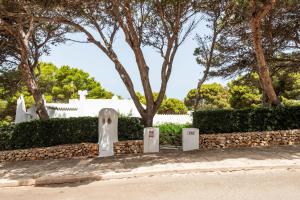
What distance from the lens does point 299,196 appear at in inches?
277

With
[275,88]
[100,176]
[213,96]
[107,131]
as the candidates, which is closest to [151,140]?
[107,131]

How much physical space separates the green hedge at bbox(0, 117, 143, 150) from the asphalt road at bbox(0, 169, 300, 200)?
15.7 ft

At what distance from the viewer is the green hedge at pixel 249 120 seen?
1472 centimetres

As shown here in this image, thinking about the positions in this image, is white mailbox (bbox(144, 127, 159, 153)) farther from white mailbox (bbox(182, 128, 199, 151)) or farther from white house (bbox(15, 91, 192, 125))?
white house (bbox(15, 91, 192, 125))

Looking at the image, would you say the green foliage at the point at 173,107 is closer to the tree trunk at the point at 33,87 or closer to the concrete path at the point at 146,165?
the tree trunk at the point at 33,87

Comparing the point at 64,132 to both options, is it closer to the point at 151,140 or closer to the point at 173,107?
the point at 151,140

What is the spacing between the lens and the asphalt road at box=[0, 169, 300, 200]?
748 cm

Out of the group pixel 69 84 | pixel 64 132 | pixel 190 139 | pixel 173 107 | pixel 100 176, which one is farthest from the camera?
pixel 69 84

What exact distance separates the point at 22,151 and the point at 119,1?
7.26 metres

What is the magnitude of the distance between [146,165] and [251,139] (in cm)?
538

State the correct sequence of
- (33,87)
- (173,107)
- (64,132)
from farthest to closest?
(173,107) → (33,87) → (64,132)

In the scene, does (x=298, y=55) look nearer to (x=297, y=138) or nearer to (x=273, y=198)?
(x=297, y=138)

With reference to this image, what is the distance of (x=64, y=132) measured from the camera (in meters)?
14.4

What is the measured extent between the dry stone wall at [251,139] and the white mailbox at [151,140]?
191 centimetres
